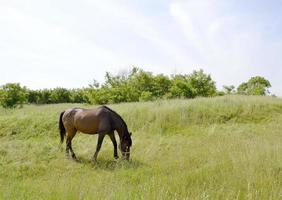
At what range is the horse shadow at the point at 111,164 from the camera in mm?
6250

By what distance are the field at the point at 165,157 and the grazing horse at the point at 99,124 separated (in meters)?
0.44

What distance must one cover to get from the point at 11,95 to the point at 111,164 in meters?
15.0

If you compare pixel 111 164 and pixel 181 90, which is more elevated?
pixel 181 90

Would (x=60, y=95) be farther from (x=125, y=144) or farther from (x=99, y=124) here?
(x=125, y=144)

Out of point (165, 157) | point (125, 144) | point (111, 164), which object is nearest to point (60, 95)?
point (125, 144)

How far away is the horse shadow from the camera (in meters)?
6.25

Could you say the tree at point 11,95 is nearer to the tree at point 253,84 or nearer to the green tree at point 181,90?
the green tree at point 181,90

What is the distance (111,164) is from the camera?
6.86 metres

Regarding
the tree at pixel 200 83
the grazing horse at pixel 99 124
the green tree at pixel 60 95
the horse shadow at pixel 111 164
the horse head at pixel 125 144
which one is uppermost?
the tree at pixel 200 83

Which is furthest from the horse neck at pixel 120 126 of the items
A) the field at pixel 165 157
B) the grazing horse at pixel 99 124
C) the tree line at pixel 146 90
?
the tree line at pixel 146 90

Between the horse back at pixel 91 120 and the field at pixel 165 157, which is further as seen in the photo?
the horse back at pixel 91 120

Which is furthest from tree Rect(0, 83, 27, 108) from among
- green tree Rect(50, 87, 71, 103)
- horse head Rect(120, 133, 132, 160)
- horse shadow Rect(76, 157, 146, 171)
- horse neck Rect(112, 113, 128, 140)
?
green tree Rect(50, 87, 71, 103)

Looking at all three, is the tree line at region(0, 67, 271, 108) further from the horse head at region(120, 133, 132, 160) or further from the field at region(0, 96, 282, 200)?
the horse head at region(120, 133, 132, 160)

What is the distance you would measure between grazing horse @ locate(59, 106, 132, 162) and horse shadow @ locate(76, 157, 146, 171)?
19 cm
